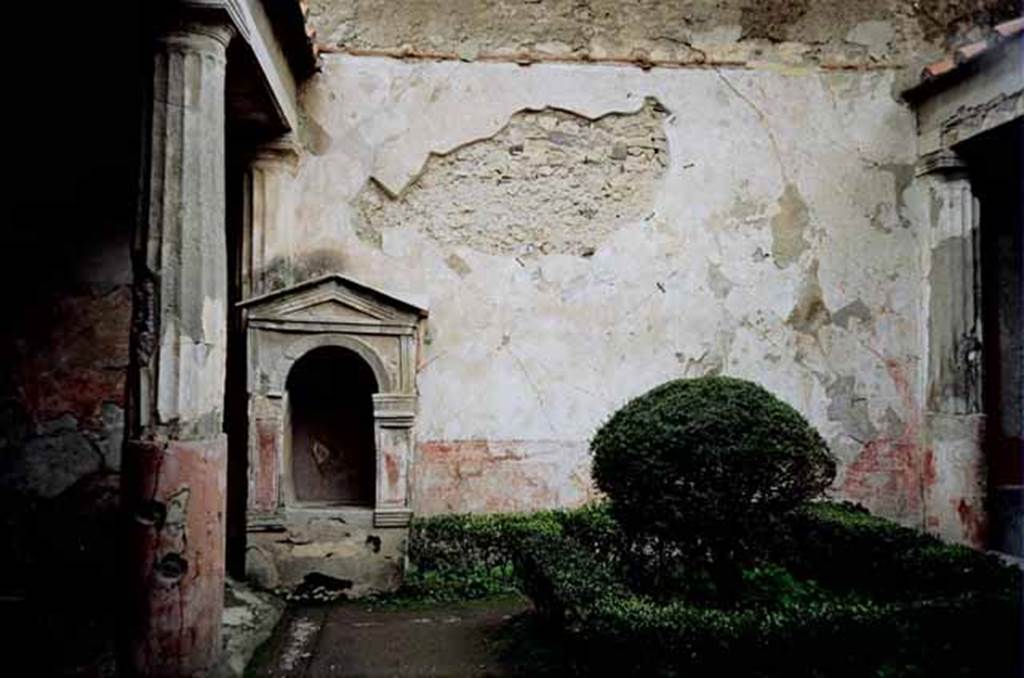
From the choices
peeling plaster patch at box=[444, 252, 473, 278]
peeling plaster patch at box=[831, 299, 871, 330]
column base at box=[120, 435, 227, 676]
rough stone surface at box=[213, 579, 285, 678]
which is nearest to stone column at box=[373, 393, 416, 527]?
rough stone surface at box=[213, 579, 285, 678]

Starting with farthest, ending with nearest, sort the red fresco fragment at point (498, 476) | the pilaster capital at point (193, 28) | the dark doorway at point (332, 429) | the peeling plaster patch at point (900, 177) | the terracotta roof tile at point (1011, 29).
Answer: the peeling plaster patch at point (900, 177)
the red fresco fragment at point (498, 476)
the dark doorway at point (332, 429)
the terracotta roof tile at point (1011, 29)
the pilaster capital at point (193, 28)

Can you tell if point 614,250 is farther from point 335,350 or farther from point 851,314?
point 335,350

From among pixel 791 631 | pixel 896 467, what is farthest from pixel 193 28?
pixel 896 467

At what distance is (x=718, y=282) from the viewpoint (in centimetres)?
856

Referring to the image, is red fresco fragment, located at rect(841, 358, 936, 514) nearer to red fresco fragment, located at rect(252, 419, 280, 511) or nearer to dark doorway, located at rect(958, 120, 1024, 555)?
dark doorway, located at rect(958, 120, 1024, 555)

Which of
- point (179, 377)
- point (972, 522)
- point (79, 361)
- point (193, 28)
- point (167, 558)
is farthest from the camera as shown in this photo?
point (972, 522)

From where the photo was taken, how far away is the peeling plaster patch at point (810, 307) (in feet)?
28.3

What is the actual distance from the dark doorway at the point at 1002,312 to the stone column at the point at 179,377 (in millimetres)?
6570

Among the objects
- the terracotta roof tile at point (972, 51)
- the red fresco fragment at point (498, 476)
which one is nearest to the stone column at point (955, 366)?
the terracotta roof tile at point (972, 51)

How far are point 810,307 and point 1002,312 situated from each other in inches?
71.4

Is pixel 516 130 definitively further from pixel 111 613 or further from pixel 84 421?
pixel 111 613

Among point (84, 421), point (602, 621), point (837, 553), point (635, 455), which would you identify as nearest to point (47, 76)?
point (84, 421)

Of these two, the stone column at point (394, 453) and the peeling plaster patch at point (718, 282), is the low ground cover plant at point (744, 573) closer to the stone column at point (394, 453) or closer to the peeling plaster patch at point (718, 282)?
the stone column at point (394, 453)

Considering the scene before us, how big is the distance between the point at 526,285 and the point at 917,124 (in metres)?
3.82
